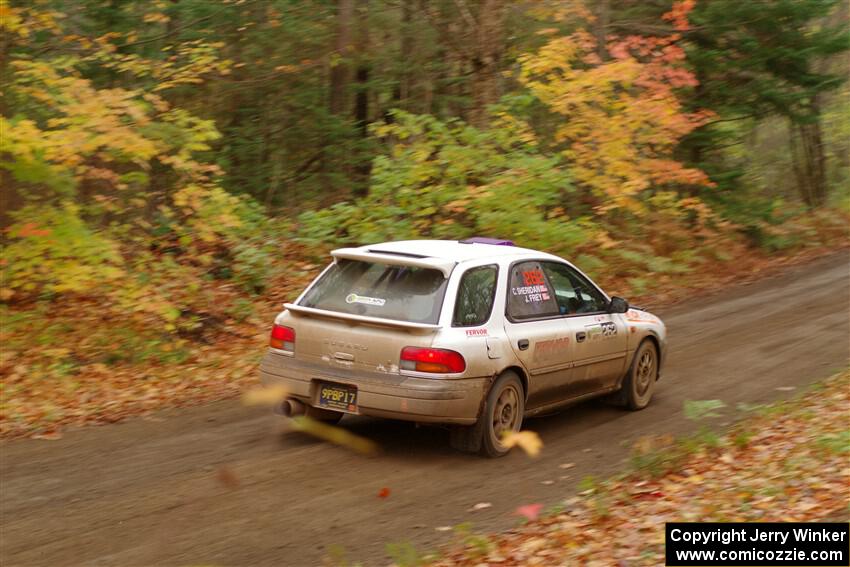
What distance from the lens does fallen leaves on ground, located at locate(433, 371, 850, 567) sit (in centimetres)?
585

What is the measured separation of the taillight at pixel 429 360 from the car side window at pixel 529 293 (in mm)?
931

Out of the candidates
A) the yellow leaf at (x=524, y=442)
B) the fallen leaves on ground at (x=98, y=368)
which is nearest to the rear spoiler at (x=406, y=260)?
the yellow leaf at (x=524, y=442)

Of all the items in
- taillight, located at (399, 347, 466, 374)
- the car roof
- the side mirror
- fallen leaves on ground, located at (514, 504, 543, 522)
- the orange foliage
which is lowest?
fallen leaves on ground, located at (514, 504, 543, 522)

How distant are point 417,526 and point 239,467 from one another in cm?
196

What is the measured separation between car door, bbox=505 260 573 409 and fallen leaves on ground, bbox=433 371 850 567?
4.06 feet

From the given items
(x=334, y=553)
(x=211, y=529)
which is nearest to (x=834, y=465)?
(x=334, y=553)

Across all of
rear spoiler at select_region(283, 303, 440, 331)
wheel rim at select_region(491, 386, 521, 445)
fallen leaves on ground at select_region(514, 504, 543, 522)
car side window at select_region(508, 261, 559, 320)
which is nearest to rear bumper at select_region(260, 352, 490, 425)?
wheel rim at select_region(491, 386, 521, 445)

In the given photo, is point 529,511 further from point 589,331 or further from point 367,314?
point 589,331

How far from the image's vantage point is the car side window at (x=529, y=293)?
859 cm

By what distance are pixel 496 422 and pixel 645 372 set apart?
282 cm

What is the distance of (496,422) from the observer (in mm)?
8242

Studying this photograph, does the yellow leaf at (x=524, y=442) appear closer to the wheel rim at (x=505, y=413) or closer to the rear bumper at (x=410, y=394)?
the wheel rim at (x=505, y=413)

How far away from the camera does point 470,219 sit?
16562 millimetres

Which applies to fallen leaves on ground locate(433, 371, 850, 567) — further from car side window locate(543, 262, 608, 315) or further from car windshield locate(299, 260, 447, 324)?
car windshield locate(299, 260, 447, 324)
